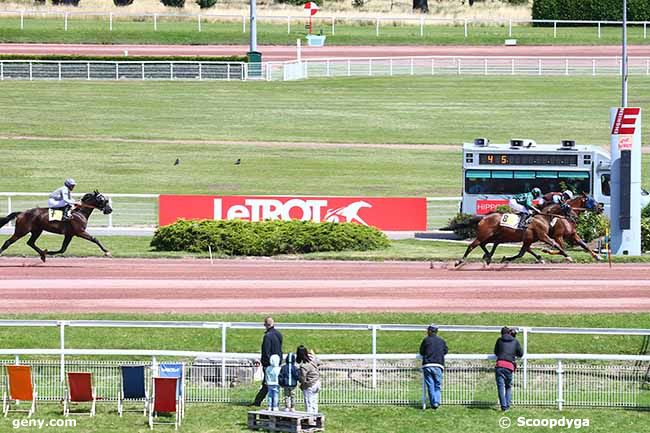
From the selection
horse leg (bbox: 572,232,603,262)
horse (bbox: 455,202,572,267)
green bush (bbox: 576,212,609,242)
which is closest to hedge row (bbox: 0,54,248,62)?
green bush (bbox: 576,212,609,242)

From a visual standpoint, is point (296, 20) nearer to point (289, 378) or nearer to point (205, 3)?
point (205, 3)

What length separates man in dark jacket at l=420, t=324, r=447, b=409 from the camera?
19.8 metres

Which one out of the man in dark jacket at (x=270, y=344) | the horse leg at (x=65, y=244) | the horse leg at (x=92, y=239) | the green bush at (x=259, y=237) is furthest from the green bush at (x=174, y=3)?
the man in dark jacket at (x=270, y=344)

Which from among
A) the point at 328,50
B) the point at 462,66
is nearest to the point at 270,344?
the point at 462,66

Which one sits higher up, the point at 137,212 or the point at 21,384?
the point at 137,212

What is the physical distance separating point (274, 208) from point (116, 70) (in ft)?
93.3

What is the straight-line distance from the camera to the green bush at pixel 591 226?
35.1 m

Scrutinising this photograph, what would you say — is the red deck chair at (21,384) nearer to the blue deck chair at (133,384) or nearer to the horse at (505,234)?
the blue deck chair at (133,384)

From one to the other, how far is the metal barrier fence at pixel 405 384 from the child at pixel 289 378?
2.68 ft

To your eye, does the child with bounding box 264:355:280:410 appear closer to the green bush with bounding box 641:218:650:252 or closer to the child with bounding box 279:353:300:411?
the child with bounding box 279:353:300:411

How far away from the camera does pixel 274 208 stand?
1487 inches

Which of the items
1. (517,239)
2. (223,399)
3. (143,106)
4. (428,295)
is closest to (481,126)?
(143,106)

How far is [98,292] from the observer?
91.2 ft

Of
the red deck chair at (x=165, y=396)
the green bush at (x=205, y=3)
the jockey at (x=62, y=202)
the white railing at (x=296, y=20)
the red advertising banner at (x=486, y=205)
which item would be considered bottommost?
Answer: the red deck chair at (x=165, y=396)
